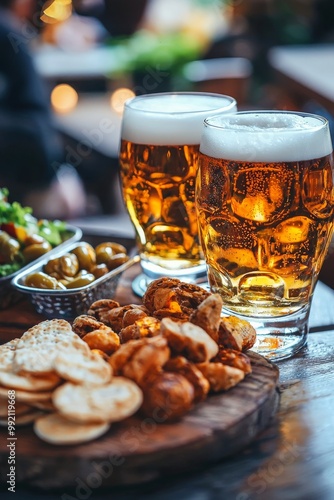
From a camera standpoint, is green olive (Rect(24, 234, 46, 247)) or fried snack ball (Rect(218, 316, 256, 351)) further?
green olive (Rect(24, 234, 46, 247))

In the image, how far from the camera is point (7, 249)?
1.48m

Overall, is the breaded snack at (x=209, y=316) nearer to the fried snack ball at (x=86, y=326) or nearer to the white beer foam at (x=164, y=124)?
the fried snack ball at (x=86, y=326)

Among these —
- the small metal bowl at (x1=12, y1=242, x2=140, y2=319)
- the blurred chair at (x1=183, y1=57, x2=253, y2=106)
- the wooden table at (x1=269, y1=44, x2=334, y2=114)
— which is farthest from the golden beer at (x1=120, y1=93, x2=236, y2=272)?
the blurred chair at (x1=183, y1=57, x2=253, y2=106)

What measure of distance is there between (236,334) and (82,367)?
0.74 feet

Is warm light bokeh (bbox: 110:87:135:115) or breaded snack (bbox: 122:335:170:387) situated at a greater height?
breaded snack (bbox: 122:335:170:387)

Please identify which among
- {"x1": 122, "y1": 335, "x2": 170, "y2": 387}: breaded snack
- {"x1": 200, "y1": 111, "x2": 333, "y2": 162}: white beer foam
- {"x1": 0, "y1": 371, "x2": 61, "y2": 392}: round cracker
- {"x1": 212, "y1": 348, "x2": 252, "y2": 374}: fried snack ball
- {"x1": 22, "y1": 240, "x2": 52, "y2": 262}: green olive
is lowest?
{"x1": 22, "y1": 240, "x2": 52, "y2": 262}: green olive

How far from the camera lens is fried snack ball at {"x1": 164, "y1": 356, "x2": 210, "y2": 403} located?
0.92 metres

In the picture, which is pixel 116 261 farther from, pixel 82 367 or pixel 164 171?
pixel 82 367

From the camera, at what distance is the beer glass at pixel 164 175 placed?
135cm

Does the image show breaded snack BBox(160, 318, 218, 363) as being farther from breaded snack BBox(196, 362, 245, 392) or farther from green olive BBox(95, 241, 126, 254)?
green olive BBox(95, 241, 126, 254)

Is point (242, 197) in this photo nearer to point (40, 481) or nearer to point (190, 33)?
point (40, 481)

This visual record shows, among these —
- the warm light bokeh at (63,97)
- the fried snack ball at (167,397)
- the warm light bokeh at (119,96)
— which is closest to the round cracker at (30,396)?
the fried snack ball at (167,397)

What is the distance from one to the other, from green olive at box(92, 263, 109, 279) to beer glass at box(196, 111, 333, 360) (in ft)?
0.87

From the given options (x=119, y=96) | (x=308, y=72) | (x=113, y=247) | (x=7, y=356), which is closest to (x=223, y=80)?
(x=308, y=72)
